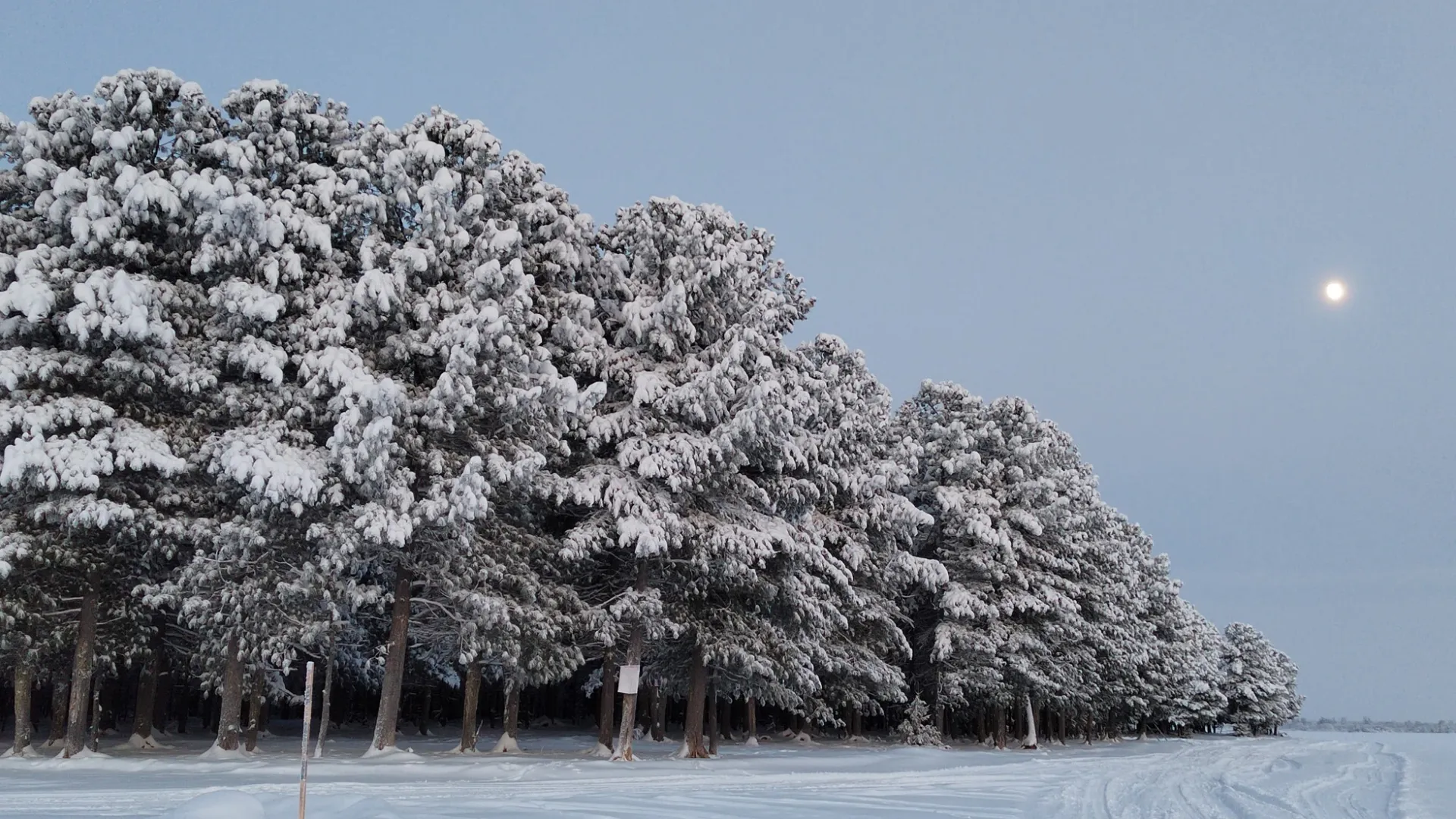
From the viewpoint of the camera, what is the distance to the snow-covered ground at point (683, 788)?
43.9ft

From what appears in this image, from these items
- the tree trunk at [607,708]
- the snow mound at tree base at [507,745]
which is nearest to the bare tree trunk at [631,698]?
the tree trunk at [607,708]

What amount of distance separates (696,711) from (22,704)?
13.6 m

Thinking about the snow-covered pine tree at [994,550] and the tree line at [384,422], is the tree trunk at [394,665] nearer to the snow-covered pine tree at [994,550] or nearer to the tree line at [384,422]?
the tree line at [384,422]

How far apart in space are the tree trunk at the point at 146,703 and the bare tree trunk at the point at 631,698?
37.4ft

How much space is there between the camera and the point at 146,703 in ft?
94.9

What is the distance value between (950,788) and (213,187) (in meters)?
16.6

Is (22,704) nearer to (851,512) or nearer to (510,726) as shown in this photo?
(510,726)

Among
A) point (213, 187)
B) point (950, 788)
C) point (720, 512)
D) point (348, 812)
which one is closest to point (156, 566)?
point (213, 187)

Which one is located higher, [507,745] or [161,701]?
Result: [507,745]

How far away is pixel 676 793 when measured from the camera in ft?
53.4

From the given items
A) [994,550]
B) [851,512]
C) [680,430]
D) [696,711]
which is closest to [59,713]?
[696,711]

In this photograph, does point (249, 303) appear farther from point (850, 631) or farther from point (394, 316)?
point (850, 631)

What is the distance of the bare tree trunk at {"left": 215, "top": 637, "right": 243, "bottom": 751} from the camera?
2203 centimetres

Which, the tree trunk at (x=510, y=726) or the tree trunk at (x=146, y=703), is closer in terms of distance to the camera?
the tree trunk at (x=510, y=726)
